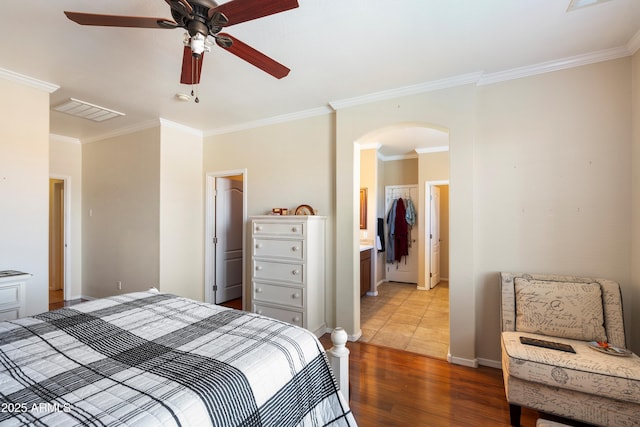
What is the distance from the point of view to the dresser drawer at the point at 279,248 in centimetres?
305

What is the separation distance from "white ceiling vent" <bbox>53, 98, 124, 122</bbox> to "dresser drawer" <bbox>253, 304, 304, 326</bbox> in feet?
9.56

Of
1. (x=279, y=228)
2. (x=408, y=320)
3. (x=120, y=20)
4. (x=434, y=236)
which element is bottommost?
(x=408, y=320)

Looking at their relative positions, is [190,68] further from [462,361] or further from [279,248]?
[462,361]

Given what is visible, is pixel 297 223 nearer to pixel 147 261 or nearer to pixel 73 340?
pixel 73 340

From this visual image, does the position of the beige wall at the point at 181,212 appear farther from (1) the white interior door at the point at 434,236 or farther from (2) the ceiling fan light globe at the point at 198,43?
(1) the white interior door at the point at 434,236

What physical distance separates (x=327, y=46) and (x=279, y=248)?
1.99 metres

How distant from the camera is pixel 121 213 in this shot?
417 centimetres

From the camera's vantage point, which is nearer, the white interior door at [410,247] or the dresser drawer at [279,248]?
the dresser drawer at [279,248]

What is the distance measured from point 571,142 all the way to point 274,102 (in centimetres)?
278

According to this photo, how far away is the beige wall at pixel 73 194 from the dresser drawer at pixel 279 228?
3.40m

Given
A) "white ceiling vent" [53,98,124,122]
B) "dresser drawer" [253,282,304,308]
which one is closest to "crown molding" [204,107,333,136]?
"white ceiling vent" [53,98,124,122]

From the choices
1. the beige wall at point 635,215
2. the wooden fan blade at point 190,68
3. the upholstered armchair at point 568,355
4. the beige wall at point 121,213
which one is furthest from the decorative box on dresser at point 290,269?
the beige wall at point 635,215

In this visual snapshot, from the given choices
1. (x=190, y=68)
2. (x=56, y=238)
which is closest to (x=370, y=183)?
(x=190, y=68)

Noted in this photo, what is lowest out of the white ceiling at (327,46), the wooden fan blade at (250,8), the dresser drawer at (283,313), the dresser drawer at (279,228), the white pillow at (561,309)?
the dresser drawer at (283,313)
